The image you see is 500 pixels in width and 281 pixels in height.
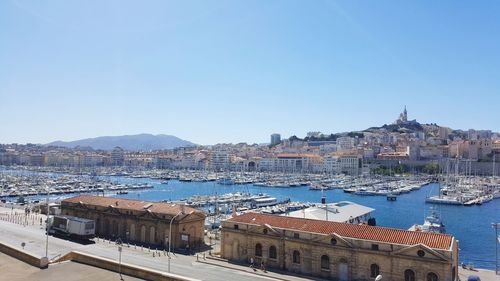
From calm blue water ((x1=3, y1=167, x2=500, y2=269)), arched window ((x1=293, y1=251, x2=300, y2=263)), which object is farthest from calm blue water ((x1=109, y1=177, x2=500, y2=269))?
arched window ((x1=293, y1=251, x2=300, y2=263))

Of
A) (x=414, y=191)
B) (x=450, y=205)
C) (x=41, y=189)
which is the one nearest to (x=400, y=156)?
(x=414, y=191)

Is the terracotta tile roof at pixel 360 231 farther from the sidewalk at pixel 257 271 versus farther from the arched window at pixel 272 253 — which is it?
the sidewalk at pixel 257 271

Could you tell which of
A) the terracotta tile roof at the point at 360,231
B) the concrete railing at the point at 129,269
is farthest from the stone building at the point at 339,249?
the concrete railing at the point at 129,269

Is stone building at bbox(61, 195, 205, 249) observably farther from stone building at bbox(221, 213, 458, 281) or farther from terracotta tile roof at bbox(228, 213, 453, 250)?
terracotta tile roof at bbox(228, 213, 453, 250)

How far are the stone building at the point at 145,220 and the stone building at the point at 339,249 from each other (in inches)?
186

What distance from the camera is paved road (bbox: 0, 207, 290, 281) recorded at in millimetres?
25469

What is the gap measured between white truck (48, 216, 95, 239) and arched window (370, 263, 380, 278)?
22.0 meters

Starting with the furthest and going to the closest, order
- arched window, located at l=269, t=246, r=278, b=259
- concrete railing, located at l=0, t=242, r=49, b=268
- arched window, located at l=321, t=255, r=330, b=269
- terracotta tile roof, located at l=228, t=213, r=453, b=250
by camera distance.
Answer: arched window, located at l=269, t=246, r=278, b=259
arched window, located at l=321, t=255, r=330, b=269
terracotta tile roof, located at l=228, t=213, r=453, b=250
concrete railing, located at l=0, t=242, r=49, b=268

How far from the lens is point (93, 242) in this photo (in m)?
35.2

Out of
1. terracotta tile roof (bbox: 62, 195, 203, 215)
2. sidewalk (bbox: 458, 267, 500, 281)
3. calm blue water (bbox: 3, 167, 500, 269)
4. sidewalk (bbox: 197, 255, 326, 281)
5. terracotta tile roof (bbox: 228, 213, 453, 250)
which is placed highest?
terracotta tile roof (bbox: 228, 213, 453, 250)

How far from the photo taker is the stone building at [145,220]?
3366cm

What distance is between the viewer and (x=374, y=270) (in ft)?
78.8

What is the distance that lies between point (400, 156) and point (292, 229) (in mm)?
160559

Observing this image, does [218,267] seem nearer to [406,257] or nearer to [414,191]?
[406,257]
